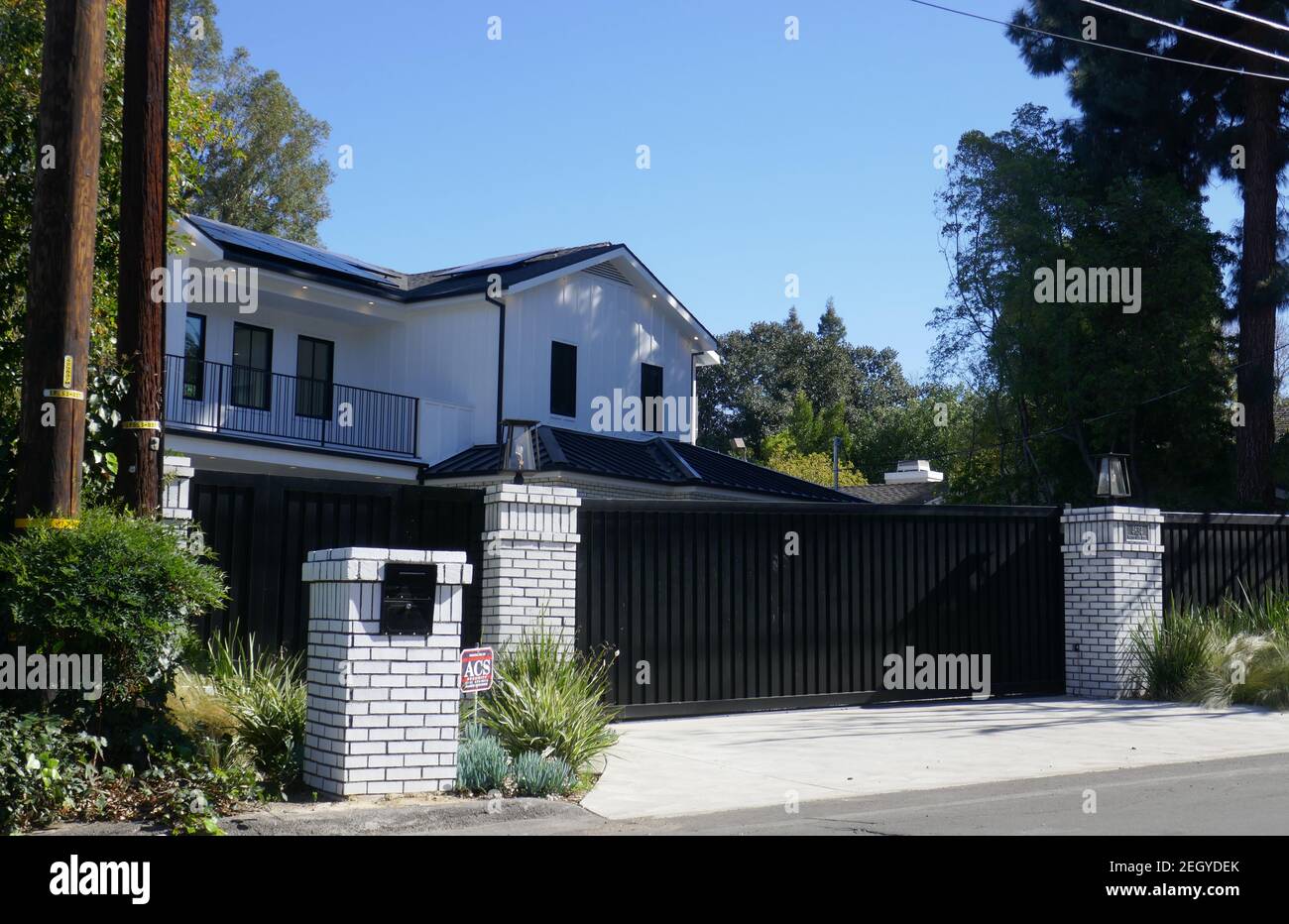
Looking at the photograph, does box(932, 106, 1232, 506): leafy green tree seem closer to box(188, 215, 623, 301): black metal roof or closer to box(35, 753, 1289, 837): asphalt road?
box(188, 215, 623, 301): black metal roof

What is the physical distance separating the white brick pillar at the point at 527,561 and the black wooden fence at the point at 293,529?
0.25 m

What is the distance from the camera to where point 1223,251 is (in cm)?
2744

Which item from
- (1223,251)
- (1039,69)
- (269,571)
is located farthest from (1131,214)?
(269,571)

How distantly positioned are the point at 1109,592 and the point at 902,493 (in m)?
31.1

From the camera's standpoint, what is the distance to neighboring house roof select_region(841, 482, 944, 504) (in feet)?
146

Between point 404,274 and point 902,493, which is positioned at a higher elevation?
point 404,274

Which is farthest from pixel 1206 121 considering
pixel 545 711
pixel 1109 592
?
pixel 545 711

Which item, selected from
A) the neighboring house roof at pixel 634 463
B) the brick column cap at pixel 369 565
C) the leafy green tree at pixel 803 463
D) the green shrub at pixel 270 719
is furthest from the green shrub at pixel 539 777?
the leafy green tree at pixel 803 463

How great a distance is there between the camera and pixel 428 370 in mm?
24938

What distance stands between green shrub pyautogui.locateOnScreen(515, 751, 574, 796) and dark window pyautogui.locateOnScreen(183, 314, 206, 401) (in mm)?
14997

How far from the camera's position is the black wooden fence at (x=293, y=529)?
10.3 m

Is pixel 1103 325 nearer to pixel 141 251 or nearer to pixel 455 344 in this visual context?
pixel 455 344

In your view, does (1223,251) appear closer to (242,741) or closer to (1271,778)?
(1271,778)

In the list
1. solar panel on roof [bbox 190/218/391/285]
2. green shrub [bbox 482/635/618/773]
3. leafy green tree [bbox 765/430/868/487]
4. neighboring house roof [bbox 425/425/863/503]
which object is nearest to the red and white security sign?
green shrub [bbox 482/635/618/773]
